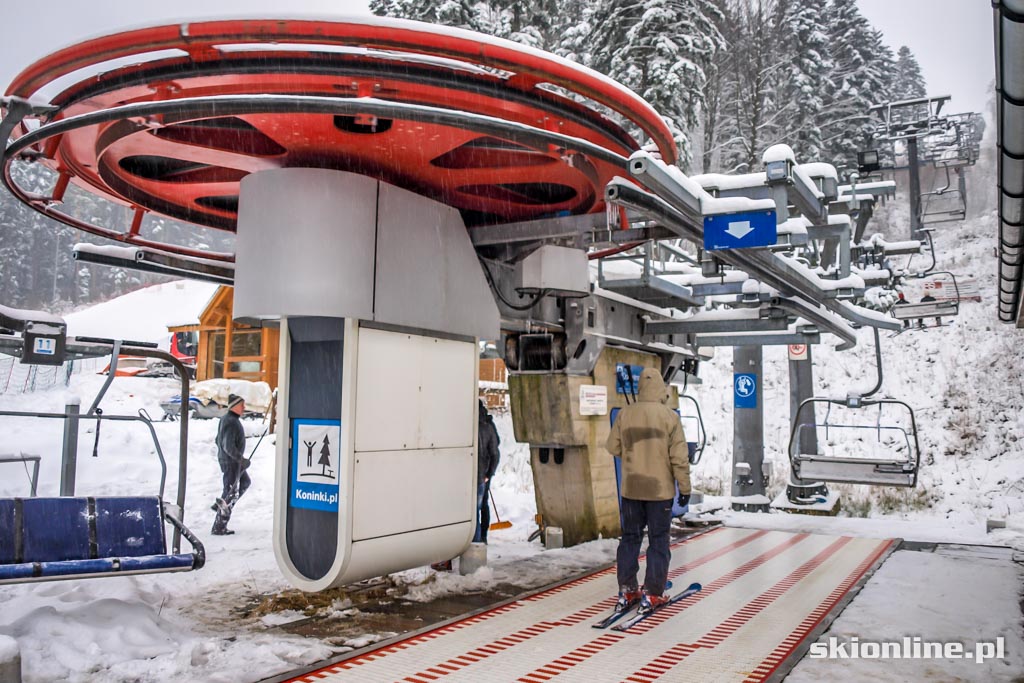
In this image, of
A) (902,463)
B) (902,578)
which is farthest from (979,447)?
(902,578)

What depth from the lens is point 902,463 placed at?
9.86 metres

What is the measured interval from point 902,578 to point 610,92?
5695 millimetres

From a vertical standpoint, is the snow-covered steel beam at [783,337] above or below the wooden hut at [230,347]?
below

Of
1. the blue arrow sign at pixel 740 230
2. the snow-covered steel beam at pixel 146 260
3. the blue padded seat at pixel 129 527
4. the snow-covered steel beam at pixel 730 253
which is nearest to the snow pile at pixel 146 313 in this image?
the snow-covered steel beam at pixel 146 260

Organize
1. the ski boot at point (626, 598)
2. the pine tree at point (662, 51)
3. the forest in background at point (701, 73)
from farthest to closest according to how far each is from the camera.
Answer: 1. the forest in background at point (701, 73)
2. the pine tree at point (662, 51)
3. the ski boot at point (626, 598)

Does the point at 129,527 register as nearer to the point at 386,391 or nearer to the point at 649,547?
the point at 386,391

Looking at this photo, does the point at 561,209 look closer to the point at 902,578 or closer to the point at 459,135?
the point at 459,135

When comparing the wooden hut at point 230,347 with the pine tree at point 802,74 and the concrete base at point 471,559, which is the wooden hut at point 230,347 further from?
the concrete base at point 471,559

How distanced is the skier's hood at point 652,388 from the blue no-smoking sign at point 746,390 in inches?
344

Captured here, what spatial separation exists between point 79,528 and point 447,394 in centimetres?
300

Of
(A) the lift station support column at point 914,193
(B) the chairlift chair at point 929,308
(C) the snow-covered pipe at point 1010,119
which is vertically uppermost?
(A) the lift station support column at point 914,193

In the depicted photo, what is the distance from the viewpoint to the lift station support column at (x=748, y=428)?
1405cm

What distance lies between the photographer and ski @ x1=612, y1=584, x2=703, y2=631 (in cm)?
582

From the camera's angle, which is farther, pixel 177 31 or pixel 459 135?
pixel 459 135
